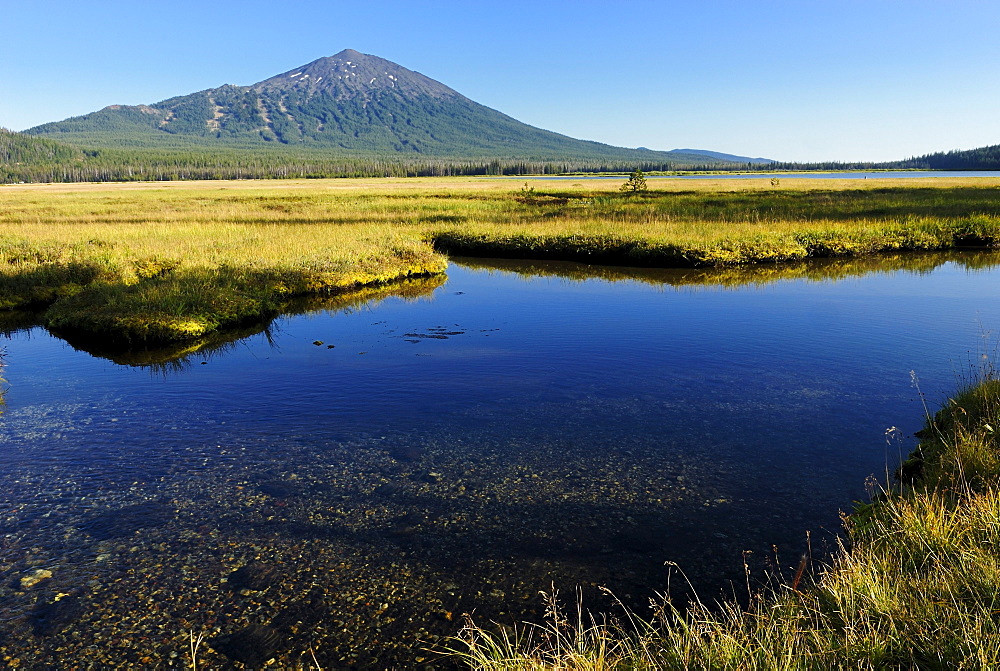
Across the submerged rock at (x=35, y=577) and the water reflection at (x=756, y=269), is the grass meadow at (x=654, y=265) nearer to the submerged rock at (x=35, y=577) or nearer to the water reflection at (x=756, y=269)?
the water reflection at (x=756, y=269)

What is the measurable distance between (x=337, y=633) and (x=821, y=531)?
17.2ft

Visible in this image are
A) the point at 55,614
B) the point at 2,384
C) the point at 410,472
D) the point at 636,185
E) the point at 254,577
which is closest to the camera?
the point at 55,614

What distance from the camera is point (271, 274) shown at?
23.2 meters

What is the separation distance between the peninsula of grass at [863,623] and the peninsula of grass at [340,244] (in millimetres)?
15431

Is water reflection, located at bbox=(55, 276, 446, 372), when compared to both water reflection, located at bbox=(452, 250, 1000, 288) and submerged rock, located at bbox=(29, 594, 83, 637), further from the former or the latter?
submerged rock, located at bbox=(29, 594, 83, 637)

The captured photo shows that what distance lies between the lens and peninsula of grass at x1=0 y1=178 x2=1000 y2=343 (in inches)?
748

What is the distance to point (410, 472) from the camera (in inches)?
344

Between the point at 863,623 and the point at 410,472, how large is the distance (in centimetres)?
581

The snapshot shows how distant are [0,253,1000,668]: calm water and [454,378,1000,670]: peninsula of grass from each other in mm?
1096

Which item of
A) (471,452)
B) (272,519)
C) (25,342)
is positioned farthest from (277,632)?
(25,342)

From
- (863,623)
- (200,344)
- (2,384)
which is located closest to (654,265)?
(200,344)

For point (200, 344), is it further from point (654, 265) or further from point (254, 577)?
point (654, 265)

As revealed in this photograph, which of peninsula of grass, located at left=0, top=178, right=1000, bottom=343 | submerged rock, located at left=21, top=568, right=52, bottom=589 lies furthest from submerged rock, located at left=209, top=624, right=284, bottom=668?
peninsula of grass, located at left=0, top=178, right=1000, bottom=343

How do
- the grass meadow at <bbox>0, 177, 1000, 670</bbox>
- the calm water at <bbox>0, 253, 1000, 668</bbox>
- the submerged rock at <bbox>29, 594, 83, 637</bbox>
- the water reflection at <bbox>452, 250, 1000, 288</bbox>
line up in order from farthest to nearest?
1. the water reflection at <bbox>452, 250, 1000, 288</bbox>
2. the calm water at <bbox>0, 253, 1000, 668</bbox>
3. the submerged rock at <bbox>29, 594, 83, 637</bbox>
4. the grass meadow at <bbox>0, 177, 1000, 670</bbox>
